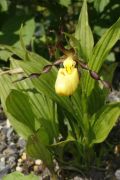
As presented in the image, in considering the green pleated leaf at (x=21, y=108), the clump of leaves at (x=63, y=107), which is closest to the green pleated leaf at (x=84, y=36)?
the clump of leaves at (x=63, y=107)

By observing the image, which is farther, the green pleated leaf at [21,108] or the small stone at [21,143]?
the small stone at [21,143]

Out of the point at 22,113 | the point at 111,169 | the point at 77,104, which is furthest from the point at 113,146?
the point at 22,113

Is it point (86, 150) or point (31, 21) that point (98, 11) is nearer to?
point (31, 21)

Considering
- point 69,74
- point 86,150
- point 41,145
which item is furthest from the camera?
point 86,150

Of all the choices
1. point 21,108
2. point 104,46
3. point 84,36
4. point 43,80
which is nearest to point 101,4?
point 84,36

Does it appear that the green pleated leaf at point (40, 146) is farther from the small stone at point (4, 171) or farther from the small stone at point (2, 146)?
the small stone at point (2, 146)

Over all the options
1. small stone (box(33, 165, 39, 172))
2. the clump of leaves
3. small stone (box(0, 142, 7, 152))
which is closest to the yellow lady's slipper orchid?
the clump of leaves

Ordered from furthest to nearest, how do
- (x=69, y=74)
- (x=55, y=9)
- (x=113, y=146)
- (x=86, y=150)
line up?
(x=55, y=9) < (x=113, y=146) < (x=86, y=150) < (x=69, y=74)
